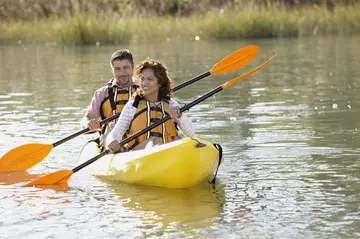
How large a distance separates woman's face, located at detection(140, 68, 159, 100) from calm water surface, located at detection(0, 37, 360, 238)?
74 cm

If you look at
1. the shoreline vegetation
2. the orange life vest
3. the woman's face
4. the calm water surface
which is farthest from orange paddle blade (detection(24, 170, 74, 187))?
the shoreline vegetation

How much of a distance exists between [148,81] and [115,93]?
1081mm

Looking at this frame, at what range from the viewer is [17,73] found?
673 inches

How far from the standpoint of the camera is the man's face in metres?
7.93

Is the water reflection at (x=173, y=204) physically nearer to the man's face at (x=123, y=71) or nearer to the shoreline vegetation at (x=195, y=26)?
the man's face at (x=123, y=71)

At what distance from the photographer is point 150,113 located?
7223mm

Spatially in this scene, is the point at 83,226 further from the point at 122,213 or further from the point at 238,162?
the point at 238,162

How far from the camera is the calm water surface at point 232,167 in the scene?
18.6ft

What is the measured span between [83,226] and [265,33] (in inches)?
667

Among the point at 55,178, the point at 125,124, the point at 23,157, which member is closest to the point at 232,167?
the point at 125,124

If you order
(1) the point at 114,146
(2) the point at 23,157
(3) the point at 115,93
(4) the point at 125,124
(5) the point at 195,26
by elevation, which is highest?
(5) the point at 195,26

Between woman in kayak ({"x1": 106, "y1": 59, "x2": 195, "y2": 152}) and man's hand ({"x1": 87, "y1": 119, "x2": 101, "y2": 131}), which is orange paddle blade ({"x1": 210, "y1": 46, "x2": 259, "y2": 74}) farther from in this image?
man's hand ({"x1": 87, "y1": 119, "x2": 101, "y2": 131})

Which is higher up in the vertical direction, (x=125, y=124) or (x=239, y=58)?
(x=239, y=58)

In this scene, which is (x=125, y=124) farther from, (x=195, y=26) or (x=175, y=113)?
(x=195, y=26)
